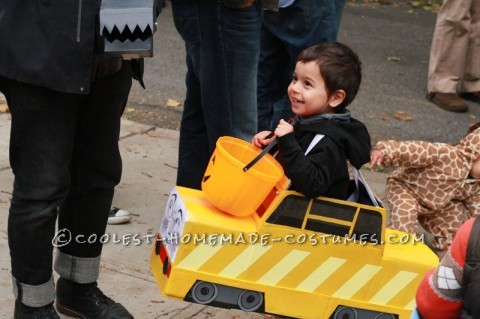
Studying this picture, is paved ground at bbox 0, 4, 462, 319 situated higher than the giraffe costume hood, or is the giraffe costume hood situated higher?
the giraffe costume hood

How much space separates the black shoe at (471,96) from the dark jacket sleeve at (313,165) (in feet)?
16.4

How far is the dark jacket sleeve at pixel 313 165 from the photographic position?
3.40m

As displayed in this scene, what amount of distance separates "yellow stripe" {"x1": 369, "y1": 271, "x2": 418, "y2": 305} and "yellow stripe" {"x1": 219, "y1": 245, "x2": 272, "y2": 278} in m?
0.47

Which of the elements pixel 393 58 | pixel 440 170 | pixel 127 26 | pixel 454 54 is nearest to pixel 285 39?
pixel 440 170

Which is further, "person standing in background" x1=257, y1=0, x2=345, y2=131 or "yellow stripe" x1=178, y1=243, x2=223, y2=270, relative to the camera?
"person standing in background" x1=257, y1=0, x2=345, y2=131

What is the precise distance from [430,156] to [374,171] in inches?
59.2

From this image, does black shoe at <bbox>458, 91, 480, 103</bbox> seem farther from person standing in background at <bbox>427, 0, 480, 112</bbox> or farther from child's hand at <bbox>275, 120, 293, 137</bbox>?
child's hand at <bbox>275, 120, 293, 137</bbox>

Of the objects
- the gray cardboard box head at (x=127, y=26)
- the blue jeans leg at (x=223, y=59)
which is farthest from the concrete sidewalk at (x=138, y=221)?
the gray cardboard box head at (x=127, y=26)

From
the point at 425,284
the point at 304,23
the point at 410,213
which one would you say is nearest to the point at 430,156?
the point at 410,213

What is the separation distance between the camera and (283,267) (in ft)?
11.4

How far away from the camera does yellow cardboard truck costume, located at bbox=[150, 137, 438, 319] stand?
134 inches

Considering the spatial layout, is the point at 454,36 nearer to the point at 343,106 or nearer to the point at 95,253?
the point at 343,106

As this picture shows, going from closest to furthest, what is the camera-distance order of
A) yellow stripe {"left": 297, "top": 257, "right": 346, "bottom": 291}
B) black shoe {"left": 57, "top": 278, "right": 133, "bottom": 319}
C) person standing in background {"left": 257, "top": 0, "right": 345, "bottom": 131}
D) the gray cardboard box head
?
the gray cardboard box head, yellow stripe {"left": 297, "top": 257, "right": 346, "bottom": 291}, black shoe {"left": 57, "top": 278, "right": 133, "bottom": 319}, person standing in background {"left": 257, "top": 0, "right": 345, "bottom": 131}

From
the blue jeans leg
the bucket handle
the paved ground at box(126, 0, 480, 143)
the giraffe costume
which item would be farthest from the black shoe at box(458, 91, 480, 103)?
the bucket handle
